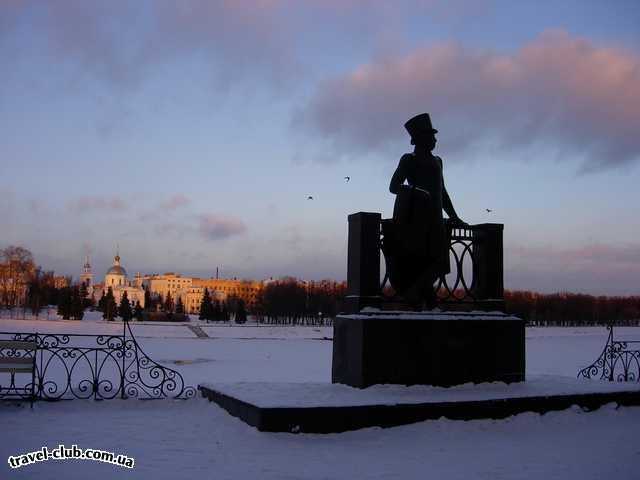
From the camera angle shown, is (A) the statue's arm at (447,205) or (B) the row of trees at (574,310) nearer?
(A) the statue's arm at (447,205)

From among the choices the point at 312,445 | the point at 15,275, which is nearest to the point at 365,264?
the point at 312,445

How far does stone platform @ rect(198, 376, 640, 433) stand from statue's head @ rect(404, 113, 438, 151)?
12.8 ft

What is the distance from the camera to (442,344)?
364 inches

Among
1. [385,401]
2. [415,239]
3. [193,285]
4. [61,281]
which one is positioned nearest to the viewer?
[385,401]

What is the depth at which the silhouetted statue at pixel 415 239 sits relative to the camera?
32.1 ft

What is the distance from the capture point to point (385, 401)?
789cm

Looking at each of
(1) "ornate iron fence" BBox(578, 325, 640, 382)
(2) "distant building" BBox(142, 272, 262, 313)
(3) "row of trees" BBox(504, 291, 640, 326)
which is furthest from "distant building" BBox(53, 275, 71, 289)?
(1) "ornate iron fence" BBox(578, 325, 640, 382)

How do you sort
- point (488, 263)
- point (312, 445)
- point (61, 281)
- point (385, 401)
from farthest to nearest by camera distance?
point (61, 281) < point (488, 263) < point (385, 401) < point (312, 445)

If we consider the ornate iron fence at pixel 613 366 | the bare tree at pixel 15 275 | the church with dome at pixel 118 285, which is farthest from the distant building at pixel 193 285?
the ornate iron fence at pixel 613 366

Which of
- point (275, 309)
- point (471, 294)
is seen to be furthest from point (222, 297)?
point (471, 294)

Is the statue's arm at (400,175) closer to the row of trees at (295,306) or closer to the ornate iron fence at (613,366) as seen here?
the ornate iron fence at (613,366)

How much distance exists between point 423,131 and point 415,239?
1.93 m

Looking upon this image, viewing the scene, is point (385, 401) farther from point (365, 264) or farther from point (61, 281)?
point (61, 281)

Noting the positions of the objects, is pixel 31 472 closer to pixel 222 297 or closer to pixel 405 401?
pixel 405 401
